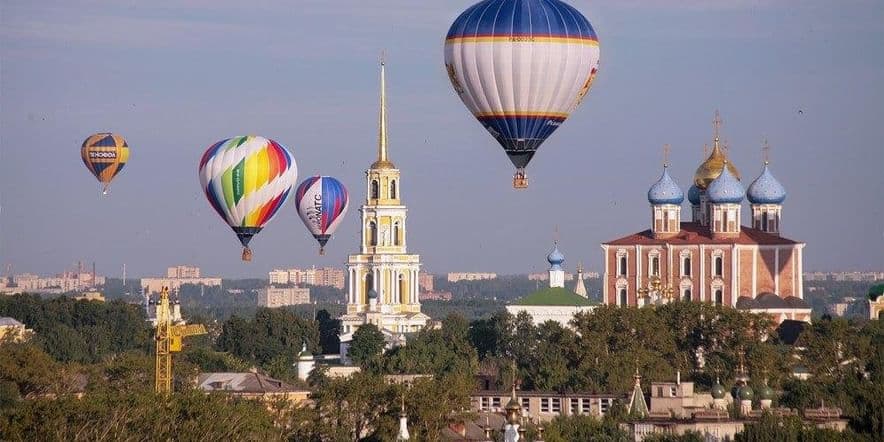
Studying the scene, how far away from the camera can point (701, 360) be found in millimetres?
84312

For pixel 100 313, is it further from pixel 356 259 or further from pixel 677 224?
pixel 677 224

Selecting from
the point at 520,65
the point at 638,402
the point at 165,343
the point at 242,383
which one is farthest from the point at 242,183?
the point at 520,65

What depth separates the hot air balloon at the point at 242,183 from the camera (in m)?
66.7

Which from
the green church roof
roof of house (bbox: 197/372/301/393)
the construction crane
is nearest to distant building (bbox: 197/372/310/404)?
roof of house (bbox: 197/372/301/393)

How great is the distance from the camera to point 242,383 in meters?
71.7

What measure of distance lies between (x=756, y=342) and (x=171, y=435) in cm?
3568

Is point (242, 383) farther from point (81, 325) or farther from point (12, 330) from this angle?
point (81, 325)

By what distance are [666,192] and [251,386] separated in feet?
97.4

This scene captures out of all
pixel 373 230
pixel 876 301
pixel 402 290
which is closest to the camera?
pixel 876 301

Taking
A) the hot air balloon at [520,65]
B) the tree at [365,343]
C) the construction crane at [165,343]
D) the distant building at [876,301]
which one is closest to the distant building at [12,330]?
the tree at [365,343]

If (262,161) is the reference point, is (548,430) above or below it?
below

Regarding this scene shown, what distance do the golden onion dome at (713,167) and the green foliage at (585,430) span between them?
39744 mm

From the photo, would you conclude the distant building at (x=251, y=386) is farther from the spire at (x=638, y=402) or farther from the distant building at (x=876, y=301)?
the distant building at (x=876, y=301)

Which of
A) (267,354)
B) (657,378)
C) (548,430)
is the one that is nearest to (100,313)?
(267,354)
